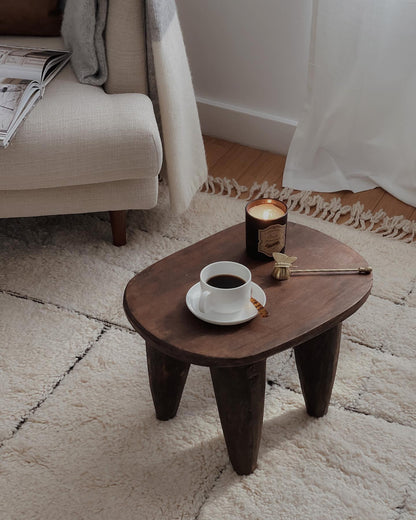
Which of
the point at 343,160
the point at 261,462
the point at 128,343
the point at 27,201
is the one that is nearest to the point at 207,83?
the point at 343,160

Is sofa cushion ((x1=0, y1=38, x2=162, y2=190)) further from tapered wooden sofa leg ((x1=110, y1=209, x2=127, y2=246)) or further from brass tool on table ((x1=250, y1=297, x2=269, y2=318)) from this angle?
brass tool on table ((x1=250, y1=297, x2=269, y2=318))

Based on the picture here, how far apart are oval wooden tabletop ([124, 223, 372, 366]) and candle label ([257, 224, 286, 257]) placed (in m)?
0.03

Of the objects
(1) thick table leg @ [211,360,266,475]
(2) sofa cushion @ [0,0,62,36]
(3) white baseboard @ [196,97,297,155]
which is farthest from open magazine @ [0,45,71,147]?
(1) thick table leg @ [211,360,266,475]

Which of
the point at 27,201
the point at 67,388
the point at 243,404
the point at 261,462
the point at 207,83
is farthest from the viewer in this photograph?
the point at 207,83

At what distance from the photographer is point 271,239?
4.26 ft

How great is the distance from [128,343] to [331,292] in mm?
584

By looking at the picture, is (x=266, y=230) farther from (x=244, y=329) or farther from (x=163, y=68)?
(x=163, y=68)

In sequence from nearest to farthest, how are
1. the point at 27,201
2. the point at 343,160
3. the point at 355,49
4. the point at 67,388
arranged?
the point at 67,388 < the point at 27,201 < the point at 355,49 < the point at 343,160

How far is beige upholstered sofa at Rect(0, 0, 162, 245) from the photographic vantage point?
65.4 inches

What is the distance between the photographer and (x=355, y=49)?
2059mm

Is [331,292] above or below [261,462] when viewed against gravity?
above

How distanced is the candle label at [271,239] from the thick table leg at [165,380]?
27 centimetres

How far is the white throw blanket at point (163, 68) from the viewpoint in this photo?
1.78 meters

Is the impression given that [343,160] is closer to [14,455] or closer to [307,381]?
[307,381]
